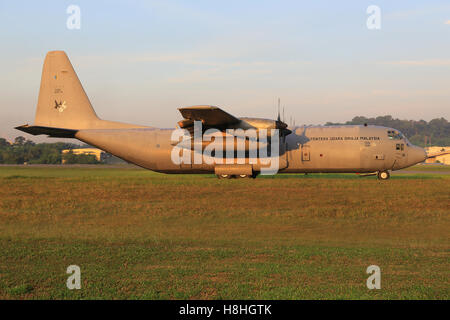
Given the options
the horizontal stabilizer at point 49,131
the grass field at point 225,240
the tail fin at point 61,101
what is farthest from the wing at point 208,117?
the horizontal stabilizer at point 49,131

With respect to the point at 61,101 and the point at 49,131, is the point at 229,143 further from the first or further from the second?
the point at 61,101

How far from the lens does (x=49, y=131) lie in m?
30.1

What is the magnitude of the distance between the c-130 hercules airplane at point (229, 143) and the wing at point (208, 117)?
0.07 meters

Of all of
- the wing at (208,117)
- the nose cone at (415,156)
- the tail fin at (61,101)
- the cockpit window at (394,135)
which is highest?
the tail fin at (61,101)

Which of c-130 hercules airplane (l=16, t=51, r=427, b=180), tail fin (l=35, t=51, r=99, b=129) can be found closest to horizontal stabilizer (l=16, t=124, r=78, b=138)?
c-130 hercules airplane (l=16, t=51, r=427, b=180)

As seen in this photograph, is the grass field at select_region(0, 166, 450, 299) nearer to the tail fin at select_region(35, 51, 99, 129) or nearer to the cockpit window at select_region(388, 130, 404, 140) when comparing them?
the cockpit window at select_region(388, 130, 404, 140)

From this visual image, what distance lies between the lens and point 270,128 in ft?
89.2

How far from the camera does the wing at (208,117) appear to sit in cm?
2547

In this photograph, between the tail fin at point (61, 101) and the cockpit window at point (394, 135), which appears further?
the tail fin at point (61, 101)

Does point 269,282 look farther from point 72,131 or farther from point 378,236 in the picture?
point 72,131

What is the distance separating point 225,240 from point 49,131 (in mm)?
22559

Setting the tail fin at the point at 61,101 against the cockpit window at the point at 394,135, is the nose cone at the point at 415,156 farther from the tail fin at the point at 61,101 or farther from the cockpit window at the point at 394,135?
the tail fin at the point at 61,101
